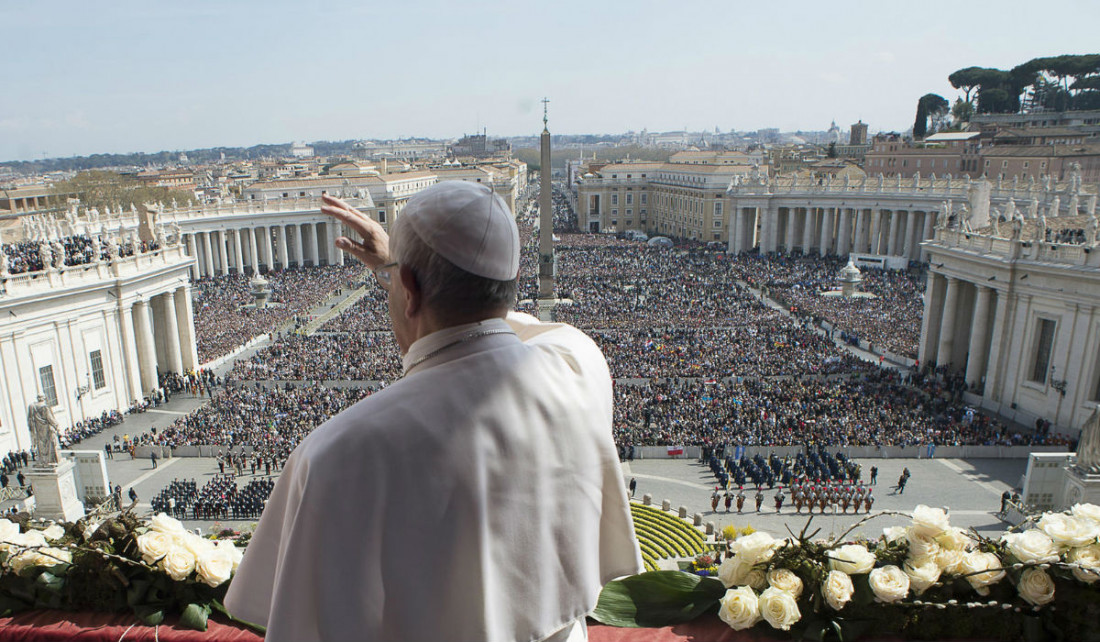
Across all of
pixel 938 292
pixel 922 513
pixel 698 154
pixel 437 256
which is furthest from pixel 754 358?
pixel 698 154

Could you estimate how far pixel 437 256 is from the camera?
201 centimetres

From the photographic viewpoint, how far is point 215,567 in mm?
4539

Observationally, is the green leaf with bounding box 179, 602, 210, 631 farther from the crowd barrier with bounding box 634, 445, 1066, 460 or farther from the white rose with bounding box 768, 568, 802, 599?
the crowd barrier with bounding box 634, 445, 1066, 460

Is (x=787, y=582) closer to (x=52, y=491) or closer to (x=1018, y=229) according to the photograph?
(x=52, y=491)

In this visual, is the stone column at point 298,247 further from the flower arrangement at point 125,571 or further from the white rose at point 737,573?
the white rose at point 737,573

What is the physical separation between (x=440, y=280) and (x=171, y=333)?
34.2 metres

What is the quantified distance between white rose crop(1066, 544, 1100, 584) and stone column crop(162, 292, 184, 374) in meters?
33.8

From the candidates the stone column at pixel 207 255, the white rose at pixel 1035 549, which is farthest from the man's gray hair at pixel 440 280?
the stone column at pixel 207 255

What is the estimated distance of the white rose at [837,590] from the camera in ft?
13.8

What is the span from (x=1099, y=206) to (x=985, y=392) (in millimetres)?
25798

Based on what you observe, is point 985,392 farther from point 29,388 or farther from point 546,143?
point 29,388

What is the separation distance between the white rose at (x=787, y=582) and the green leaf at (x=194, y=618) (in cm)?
362

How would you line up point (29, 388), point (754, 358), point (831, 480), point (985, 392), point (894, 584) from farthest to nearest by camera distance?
point (754, 358) < point (985, 392) < point (29, 388) < point (831, 480) < point (894, 584)

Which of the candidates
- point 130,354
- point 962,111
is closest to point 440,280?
point 130,354
